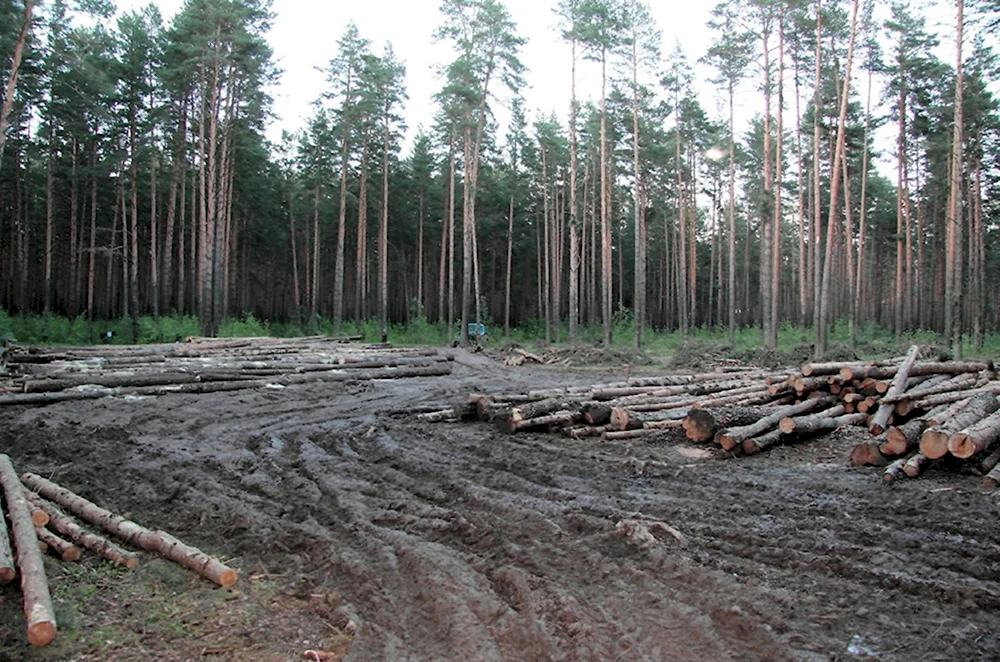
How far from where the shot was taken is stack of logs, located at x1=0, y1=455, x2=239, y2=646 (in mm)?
3595

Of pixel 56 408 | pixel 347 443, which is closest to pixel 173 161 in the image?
pixel 56 408

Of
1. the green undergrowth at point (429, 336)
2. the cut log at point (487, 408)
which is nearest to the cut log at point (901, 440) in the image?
the cut log at point (487, 408)

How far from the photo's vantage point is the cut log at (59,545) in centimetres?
455

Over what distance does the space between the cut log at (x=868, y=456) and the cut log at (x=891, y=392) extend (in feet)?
4.28

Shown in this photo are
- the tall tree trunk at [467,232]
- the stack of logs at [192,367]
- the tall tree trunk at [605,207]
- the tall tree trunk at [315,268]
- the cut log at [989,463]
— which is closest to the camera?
the cut log at [989,463]

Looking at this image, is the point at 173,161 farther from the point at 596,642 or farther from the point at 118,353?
the point at 596,642

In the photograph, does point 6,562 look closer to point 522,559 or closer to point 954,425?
point 522,559

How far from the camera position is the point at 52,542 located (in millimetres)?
4676

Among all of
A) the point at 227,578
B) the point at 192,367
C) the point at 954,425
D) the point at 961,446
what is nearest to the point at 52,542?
the point at 227,578

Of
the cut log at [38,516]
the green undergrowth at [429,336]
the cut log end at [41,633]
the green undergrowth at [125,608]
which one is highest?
the green undergrowth at [429,336]

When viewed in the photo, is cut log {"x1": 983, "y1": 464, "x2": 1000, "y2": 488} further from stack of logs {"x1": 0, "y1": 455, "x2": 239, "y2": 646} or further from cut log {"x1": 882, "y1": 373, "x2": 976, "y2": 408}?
stack of logs {"x1": 0, "y1": 455, "x2": 239, "y2": 646}

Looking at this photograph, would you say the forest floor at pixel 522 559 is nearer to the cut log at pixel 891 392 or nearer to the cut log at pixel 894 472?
the cut log at pixel 894 472

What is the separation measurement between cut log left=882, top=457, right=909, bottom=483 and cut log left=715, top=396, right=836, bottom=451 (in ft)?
5.77

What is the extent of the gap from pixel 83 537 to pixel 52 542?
0.62 feet
